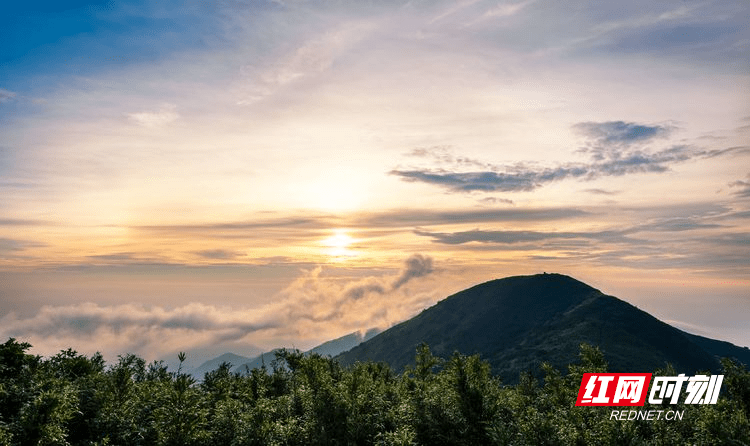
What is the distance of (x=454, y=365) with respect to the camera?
6138 centimetres

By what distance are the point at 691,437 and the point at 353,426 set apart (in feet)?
122

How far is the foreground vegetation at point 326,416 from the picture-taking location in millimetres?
44312

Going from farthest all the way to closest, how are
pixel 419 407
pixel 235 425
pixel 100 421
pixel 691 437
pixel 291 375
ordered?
pixel 291 375 → pixel 419 407 → pixel 235 425 → pixel 100 421 → pixel 691 437

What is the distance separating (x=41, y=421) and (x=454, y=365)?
4505 cm

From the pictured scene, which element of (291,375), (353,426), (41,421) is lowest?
(291,375)

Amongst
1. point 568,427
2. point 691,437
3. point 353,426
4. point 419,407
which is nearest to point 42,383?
point 353,426

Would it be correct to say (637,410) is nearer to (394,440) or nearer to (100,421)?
(394,440)

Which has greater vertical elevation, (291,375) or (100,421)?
(100,421)

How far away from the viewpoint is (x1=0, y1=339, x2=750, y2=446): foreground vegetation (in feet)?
145

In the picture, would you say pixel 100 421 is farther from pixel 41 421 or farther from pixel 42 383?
pixel 41 421

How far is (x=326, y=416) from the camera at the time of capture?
59438mm

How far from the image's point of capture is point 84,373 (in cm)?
7538

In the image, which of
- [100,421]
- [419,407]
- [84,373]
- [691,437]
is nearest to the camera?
[691,437]

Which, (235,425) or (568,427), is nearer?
(568,427)
